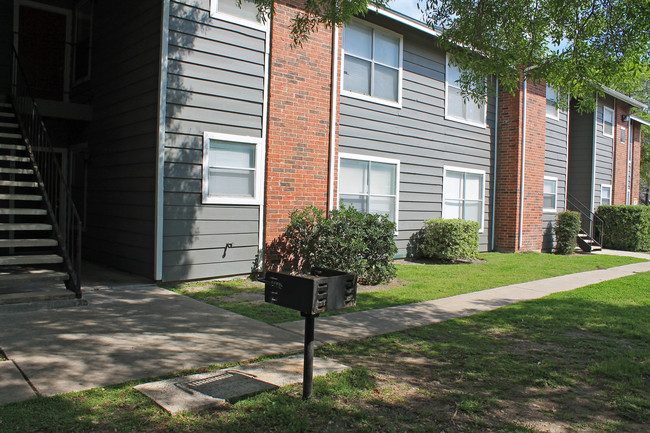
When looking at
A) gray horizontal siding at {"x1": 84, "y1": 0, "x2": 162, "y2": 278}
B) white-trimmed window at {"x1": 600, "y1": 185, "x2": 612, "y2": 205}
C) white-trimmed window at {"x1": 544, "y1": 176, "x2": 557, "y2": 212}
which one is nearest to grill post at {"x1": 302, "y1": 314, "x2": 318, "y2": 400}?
gray horizontal siding at {"x1": 84, "y1": 0, "x2": 162, "y2": 278}

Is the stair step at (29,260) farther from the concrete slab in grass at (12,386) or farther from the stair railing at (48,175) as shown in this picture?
the concrete slab in grass at (12,386)

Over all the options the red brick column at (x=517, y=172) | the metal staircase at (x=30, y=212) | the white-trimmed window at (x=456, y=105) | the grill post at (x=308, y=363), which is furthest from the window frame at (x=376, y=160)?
the grill post at (x=308, y=363)

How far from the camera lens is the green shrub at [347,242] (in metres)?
8.60

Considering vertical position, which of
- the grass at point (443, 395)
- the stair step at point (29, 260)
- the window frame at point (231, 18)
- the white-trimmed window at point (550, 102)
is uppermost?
the white-trimmed window at point (550, 102)

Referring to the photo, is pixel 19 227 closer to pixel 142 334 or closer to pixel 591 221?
pixel 142 334

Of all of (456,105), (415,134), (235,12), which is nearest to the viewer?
(235,12)

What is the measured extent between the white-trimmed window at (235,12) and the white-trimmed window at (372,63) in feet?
8.48

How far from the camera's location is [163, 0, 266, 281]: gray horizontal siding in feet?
26.3

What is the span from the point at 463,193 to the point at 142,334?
10.6 m

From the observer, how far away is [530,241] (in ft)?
49.9

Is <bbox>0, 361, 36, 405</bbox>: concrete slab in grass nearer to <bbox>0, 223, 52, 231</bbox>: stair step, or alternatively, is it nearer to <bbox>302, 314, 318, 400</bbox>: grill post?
<bbox>302, 314, 318, 400</bbox>: grill post

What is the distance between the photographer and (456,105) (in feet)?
44.9

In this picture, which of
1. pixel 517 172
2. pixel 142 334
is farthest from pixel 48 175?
pixel 517 172

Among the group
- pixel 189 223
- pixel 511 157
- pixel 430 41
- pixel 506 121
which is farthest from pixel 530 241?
pixel 189 223
